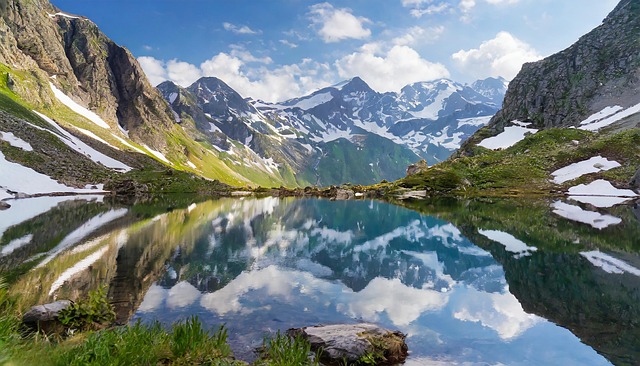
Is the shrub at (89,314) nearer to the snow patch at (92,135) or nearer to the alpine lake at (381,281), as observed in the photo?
the alpine lake at (381,281)

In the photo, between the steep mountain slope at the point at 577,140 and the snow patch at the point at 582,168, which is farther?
the snow patch at the point at 582,168

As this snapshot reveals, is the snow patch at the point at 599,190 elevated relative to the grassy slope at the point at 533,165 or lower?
lower

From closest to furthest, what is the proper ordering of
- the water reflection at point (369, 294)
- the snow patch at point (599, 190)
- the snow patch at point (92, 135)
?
the water reflection at point (369, 294), the snow patch at point (599, 190), the snow patch at point (92, 135)

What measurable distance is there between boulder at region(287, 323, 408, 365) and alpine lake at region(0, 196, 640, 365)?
0.85m

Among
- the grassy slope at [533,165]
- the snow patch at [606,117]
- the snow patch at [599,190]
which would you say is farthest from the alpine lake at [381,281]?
the snow patch at [606,117]

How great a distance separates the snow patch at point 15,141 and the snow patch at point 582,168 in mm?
160648

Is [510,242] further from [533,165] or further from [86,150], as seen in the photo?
[86,150]

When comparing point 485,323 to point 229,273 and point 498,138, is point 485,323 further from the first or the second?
point 498,138

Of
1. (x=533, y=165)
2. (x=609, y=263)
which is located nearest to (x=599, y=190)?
(x=533, y=165)

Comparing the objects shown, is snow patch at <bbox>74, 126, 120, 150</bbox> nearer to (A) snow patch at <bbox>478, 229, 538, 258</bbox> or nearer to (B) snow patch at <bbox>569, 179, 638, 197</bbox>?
(A) snow patch at <bbox>478, 229, 538, 258</bbox>

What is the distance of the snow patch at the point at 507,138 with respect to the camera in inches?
7239

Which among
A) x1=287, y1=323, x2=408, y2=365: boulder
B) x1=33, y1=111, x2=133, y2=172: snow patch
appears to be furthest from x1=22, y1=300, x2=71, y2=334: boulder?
x1=33, y1=111, x2=133, y2=172: snow patch

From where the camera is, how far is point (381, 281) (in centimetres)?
2620

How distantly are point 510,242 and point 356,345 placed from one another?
99.5ft
